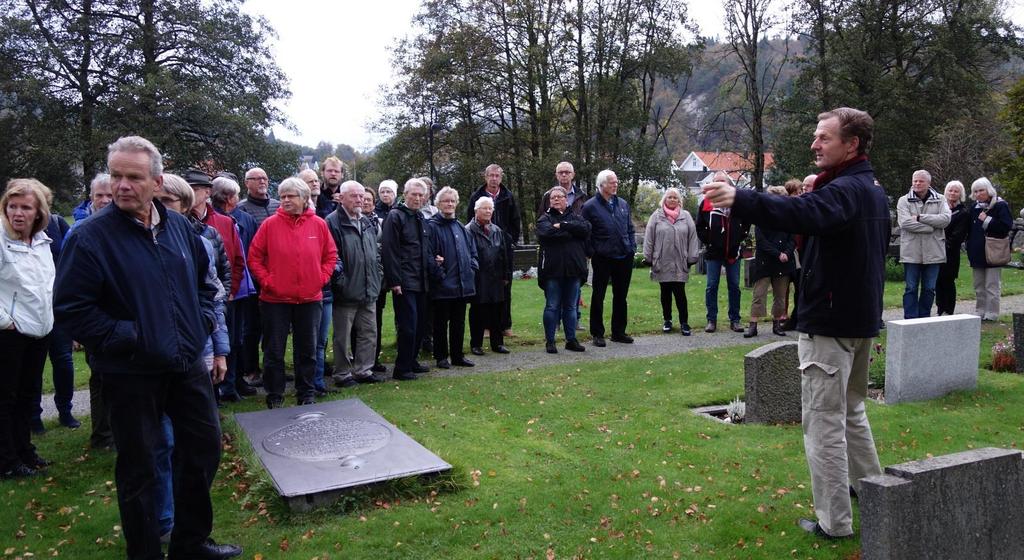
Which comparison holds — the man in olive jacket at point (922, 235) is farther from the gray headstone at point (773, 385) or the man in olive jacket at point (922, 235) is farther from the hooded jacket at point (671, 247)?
the gray headstone at point (773, 385)

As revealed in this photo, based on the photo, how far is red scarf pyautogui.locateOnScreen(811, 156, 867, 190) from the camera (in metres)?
4.25

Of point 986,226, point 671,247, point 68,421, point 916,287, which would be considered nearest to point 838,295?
point 68,421

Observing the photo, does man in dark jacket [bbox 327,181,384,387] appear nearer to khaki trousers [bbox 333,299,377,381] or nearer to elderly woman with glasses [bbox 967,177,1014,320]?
khaki trousers [bbox 333,299,377,381]

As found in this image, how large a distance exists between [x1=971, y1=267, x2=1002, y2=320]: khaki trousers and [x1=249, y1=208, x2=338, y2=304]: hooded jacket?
10372 millimetres

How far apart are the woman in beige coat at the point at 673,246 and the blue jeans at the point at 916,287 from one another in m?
3.02

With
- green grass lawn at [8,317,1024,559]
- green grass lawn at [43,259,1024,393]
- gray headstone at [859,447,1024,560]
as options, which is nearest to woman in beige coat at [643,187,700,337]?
green grass lawn at [43,259,1024,393]

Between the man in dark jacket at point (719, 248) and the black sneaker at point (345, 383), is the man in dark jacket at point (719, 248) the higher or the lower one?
the higher one

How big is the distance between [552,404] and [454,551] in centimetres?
326

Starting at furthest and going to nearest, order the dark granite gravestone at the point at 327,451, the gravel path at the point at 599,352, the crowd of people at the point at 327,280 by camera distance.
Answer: the gravel path at the point at 599,352 < the dark granite gravestone at the point at 327,451 < the crowd of people at the point at 327,280

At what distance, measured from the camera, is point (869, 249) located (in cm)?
418

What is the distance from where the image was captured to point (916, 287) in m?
11.1

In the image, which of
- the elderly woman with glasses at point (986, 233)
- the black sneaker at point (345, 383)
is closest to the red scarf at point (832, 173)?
the black sneaker at point (345, 383)

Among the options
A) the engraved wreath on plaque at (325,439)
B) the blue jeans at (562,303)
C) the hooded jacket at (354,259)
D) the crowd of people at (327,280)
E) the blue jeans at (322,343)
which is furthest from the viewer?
the blue jeans at (562,303)

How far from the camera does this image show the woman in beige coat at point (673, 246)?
11.3m
